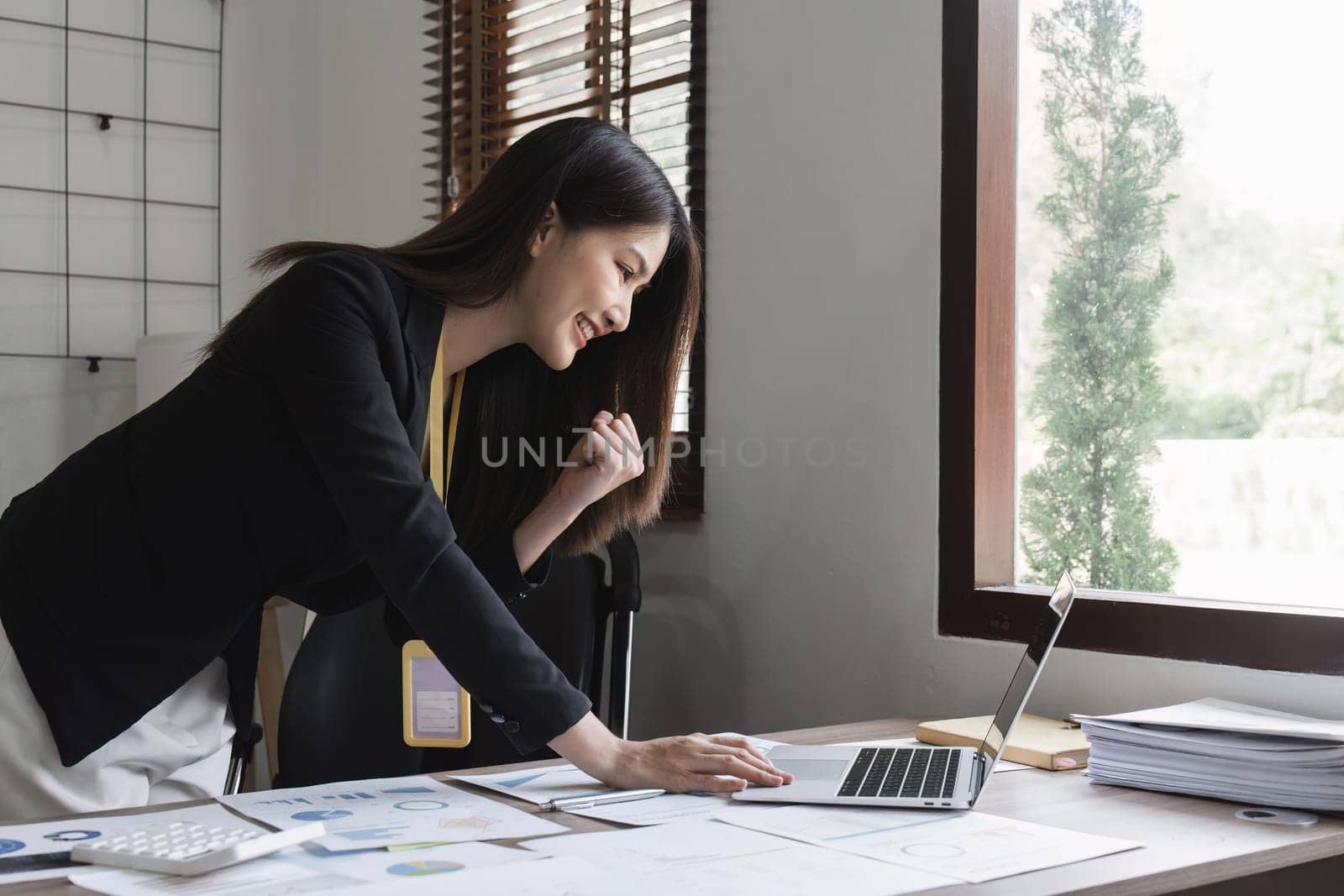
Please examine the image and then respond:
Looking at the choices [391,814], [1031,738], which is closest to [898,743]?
[1031,738]

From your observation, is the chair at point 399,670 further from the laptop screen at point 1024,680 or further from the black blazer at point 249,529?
the laptop screen at point 1024,680

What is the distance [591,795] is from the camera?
1.21 metres

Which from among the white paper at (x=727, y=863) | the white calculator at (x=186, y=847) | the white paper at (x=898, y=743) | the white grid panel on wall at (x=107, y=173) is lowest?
the white paper at (x=898, y=743)

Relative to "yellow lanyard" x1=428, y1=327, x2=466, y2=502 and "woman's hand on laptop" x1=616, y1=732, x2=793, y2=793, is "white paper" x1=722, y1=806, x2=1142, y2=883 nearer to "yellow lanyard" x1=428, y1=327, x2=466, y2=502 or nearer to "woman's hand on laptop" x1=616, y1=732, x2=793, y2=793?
"woman's hand on laptop" x1=616, y1=732, x2=793, y2=793

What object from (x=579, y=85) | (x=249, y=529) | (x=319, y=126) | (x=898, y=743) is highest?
(x=319, y=126)

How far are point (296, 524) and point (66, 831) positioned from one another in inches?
14.5

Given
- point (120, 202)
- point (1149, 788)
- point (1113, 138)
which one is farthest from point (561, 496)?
point (120, 202)

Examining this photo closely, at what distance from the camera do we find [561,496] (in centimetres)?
162

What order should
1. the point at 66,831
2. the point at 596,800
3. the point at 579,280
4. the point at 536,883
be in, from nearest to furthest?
the point at 536,883, the point at 66,831, the point at 596,800, the point at 579,280

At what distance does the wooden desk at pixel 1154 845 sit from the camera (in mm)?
936

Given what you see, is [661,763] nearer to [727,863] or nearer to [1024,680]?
[727,863]

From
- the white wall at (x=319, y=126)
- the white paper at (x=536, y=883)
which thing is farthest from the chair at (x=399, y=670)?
the white wall at (x=319, y=126)

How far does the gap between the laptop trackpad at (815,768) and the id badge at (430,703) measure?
0.38 m

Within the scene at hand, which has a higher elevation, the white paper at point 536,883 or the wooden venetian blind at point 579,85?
the wooden venetian blind at point 579,85
